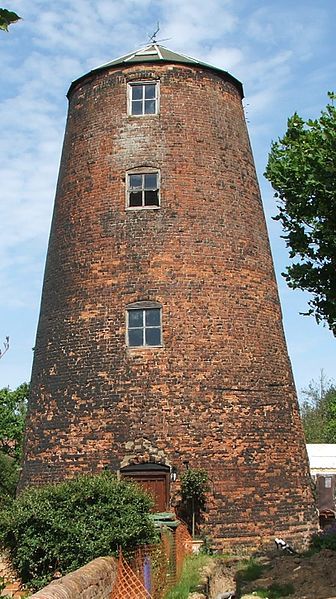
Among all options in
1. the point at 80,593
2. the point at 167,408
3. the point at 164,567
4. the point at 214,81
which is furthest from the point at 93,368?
the point at 80,593

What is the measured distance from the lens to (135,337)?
1672 cm

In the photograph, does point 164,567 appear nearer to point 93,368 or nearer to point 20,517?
point 20,517

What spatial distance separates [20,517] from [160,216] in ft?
29.1

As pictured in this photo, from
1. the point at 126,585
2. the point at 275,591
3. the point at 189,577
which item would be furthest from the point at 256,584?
the point at 126,585

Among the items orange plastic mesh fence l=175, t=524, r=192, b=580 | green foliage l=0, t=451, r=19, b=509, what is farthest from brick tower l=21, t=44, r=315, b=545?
green foliage l=0, t=451, r=19, b=509

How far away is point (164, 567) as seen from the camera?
1134 centimetres

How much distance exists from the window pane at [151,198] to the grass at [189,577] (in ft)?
26.3

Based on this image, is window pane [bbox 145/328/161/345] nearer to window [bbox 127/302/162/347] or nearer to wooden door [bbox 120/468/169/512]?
window [bbox 127/302/162/347]

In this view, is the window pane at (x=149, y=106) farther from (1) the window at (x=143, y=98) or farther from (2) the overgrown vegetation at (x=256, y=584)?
(2) the overgrown vegetation at (x=256, y=584)

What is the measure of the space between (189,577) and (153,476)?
394 centimetres

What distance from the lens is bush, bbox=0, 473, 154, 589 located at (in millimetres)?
10164

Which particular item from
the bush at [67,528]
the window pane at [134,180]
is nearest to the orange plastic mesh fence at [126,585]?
the bush at [67,528]

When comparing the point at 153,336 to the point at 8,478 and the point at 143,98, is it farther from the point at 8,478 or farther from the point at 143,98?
the point at 8,478

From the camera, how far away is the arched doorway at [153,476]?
1588 centimetres
